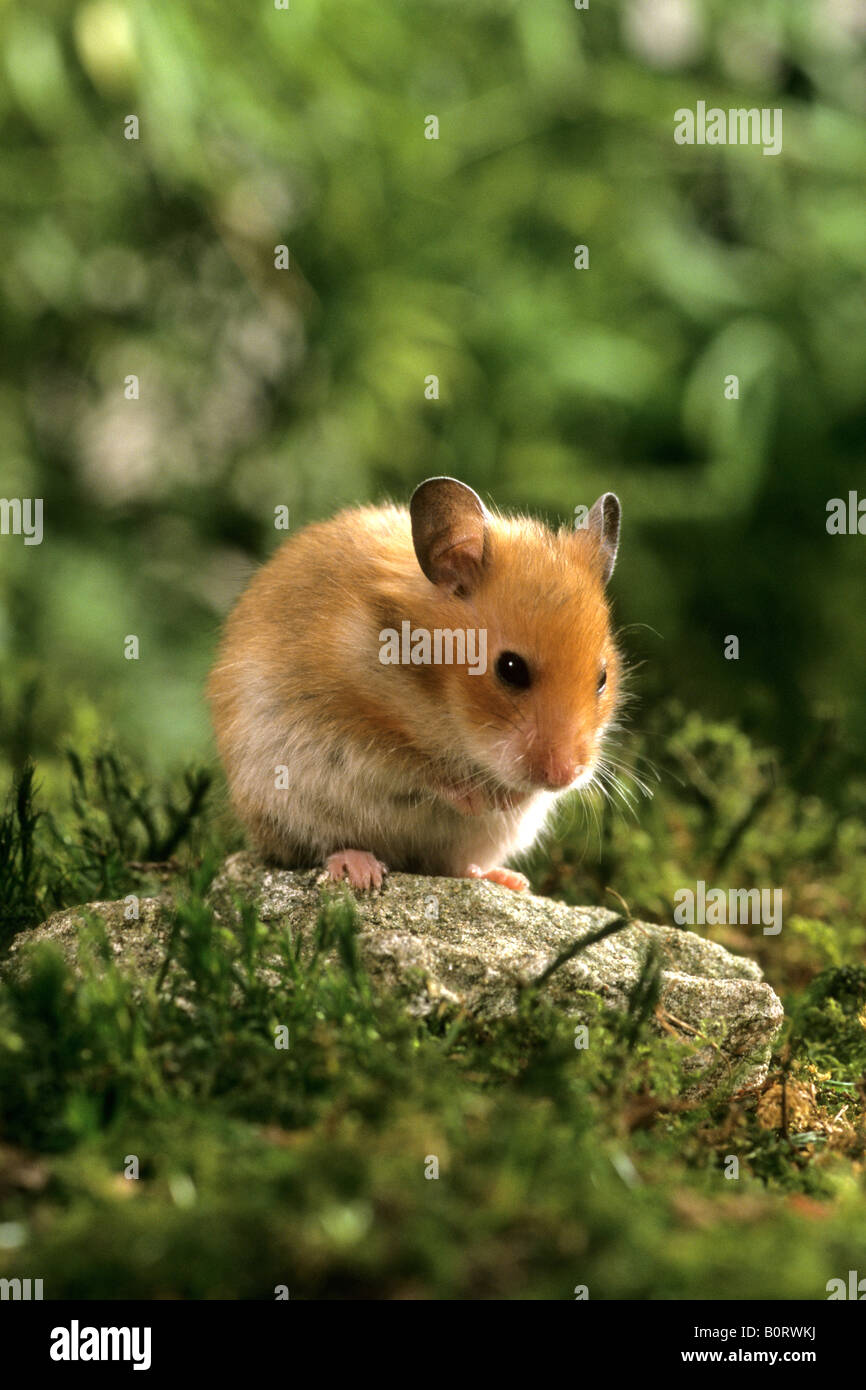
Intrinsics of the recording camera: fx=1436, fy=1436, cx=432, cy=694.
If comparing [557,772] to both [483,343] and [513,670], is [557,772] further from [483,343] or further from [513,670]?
[483,343]

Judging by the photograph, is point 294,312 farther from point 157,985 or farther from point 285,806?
point 157,985

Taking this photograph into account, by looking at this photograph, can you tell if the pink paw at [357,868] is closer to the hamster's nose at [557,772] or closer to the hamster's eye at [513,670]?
the hamster's nose at [557,772]

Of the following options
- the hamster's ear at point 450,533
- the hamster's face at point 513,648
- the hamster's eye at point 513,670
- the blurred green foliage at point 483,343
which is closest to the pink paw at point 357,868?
the hamster's face at point 513,648

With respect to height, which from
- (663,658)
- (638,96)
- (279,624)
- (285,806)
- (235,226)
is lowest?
(285,806)

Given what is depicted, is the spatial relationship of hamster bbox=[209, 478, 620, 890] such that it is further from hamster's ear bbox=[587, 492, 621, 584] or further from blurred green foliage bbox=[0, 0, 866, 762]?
blurred green foliage bbox=[0, 0, 866, 762]

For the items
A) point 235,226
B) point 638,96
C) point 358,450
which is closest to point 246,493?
point 358,450

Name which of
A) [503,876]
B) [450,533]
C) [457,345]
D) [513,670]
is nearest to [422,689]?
[513,670]

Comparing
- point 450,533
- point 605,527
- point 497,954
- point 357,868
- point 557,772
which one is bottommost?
point 497,954
